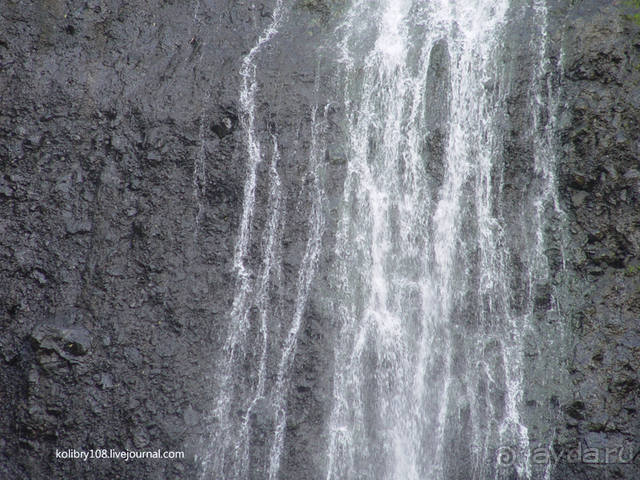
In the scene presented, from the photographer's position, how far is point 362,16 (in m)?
9.03

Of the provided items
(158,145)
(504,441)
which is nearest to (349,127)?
(158,145)

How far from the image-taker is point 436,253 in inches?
318

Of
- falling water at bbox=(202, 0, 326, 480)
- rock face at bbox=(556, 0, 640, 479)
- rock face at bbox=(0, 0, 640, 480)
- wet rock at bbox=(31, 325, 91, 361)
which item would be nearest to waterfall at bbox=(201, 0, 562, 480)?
falling water at bbox=(202, 0, 326, 480)

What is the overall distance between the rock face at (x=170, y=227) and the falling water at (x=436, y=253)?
0.91 ft

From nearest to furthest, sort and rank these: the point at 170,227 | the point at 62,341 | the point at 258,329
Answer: the point at 62,341 < the point at 258,329 < the point at 170,227

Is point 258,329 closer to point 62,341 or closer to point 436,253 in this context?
point 62,341

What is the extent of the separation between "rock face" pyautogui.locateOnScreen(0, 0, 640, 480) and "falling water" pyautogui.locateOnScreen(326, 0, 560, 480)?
0.28m

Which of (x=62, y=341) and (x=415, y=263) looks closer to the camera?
(x=62, y=341)

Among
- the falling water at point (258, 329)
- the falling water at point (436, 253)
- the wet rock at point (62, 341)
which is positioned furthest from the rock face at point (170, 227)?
the falling water at point (436, 253)

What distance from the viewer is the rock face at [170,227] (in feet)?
24.3

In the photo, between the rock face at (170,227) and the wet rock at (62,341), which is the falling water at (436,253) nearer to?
the rock face at (170,227)

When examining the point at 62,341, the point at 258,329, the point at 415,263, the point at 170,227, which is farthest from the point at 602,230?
the point at 62,341

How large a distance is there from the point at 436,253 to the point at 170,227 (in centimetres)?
325

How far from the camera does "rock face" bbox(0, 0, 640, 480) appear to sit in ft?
24.3
